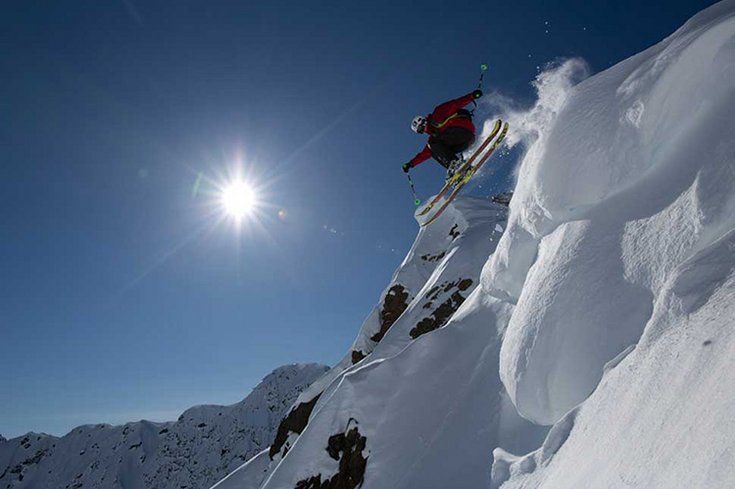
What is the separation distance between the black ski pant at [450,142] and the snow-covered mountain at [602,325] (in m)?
3.41

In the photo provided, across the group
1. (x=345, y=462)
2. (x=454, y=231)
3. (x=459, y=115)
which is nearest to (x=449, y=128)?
(x=459, y=115)

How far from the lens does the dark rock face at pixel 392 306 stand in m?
32.5

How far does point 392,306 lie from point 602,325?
94.1ft

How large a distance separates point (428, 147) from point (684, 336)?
1347 cm

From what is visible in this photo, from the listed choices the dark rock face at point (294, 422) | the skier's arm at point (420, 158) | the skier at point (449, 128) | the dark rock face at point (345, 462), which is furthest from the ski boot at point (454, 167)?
the dark rock face at point (294, 422)

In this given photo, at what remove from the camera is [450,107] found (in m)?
14.4

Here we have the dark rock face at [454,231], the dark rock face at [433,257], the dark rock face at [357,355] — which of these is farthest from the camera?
the dark rock face at [454,231]

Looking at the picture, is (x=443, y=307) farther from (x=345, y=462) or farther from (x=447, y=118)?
(x=345, y=462)

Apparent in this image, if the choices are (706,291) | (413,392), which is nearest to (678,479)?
(706,291)

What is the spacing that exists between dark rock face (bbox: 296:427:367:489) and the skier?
998 cm

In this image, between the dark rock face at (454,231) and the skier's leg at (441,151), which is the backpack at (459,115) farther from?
the dark rock face at (454,231)

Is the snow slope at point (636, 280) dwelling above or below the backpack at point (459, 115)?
below

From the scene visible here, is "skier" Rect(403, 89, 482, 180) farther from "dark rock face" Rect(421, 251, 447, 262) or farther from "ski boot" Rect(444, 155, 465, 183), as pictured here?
"dark rock face" Rect(421, 251, 447, 262)

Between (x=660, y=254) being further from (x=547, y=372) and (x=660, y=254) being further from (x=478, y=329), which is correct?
(x=478, y=329)
